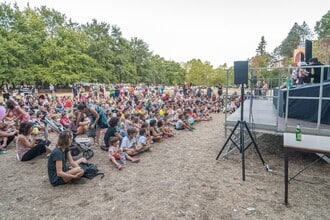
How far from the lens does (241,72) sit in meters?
4.88

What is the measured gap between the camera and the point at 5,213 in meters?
3.47

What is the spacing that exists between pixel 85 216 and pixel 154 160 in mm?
2637

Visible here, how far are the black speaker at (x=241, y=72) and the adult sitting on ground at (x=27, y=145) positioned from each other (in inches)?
189

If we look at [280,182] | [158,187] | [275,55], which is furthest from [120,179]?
[275,55]

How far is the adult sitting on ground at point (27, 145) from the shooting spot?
5.40 meters

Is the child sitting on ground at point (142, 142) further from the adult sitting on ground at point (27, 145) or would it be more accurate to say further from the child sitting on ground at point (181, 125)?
the child sitting on ground at point (181, 125)

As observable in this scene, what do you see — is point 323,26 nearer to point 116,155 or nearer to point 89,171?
point 116,155

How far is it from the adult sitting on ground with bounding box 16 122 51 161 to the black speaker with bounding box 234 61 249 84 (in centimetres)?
481

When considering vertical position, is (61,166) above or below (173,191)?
above

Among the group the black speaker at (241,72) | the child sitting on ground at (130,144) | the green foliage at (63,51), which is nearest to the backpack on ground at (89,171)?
the child sitting on ground at (130,144)

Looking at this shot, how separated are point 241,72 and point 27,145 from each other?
207 inches

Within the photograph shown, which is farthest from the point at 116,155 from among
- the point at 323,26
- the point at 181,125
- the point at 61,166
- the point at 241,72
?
the point at 323,26

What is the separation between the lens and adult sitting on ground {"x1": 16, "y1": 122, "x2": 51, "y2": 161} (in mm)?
5402

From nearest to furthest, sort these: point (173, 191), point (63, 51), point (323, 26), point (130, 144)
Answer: point (173, 191)
point (130, 144)
point (63, 51)
point (323, 26)
